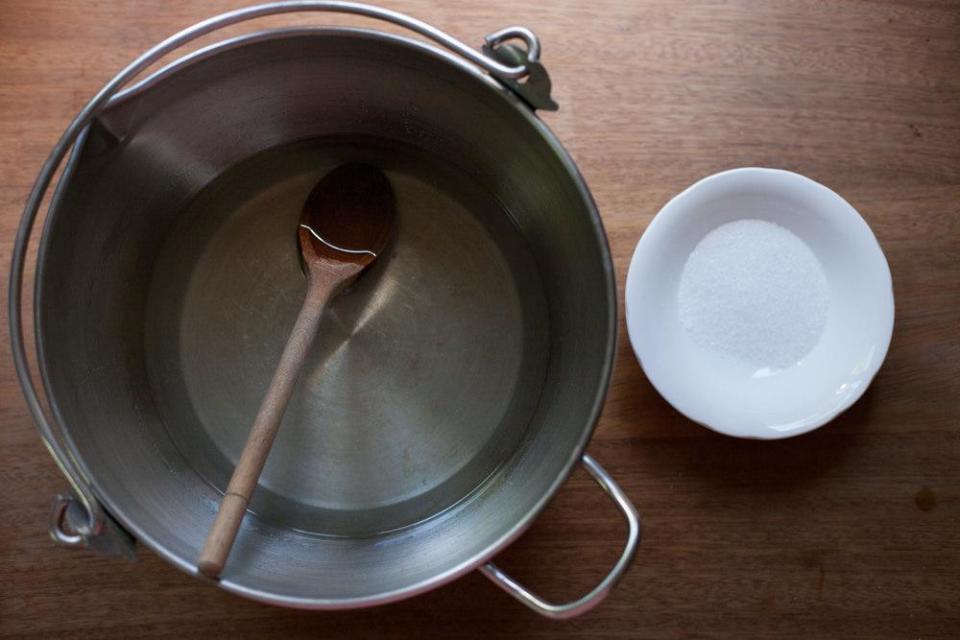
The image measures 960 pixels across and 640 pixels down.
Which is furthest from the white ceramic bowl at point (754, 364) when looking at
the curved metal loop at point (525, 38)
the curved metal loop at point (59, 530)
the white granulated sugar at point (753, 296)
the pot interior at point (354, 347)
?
the curved metal loop at point (59, 530)

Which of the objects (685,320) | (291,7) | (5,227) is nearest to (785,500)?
(685,320)

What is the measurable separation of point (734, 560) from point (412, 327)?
0.40 m

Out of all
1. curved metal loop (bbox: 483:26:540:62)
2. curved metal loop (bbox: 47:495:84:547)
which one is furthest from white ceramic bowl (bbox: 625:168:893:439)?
curved metal loop (bbox: 47:495:84:547)

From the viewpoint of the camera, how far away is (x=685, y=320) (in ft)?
2.54

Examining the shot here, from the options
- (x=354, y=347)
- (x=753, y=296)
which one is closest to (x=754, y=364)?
(x=753, y=296)

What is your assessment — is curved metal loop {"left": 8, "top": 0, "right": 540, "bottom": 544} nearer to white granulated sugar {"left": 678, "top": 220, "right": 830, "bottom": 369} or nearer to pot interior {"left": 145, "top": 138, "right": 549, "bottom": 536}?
pot interior {"left": 145, "top": 138, "right": 549, "bottom": 536}

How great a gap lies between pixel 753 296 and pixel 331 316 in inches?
16.6

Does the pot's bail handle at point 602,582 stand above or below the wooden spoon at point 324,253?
below

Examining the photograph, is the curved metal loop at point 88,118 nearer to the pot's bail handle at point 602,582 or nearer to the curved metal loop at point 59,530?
the curved metal loop at point 59,530

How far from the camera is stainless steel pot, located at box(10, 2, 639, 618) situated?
2.16 ft

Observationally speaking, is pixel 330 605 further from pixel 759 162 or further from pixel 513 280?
pixel 759 162

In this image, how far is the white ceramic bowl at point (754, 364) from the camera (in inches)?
29.4

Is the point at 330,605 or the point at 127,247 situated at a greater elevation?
the point at 127,247

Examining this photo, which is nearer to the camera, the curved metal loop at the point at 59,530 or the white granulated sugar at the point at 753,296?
the curved metal loop at the point at 59,530
